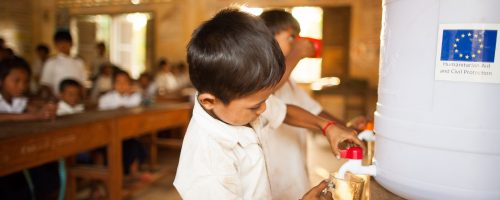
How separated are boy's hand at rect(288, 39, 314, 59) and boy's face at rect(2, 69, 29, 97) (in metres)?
2.52

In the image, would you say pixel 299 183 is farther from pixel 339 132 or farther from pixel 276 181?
pixel 339 132

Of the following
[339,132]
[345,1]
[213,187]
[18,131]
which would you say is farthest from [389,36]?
[345,1]

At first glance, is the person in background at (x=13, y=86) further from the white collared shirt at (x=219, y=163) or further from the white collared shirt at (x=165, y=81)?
the white collared shirt at (x=165, y=81)

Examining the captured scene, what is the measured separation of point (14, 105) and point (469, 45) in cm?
321

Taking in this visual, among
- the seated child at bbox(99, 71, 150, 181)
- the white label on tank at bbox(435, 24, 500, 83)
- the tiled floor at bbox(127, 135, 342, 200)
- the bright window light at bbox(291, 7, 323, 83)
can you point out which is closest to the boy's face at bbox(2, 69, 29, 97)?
the seated child at bbox(99, 71, 150, 181)

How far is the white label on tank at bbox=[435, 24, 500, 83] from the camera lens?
0.58m

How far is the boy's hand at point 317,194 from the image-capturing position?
799 mm

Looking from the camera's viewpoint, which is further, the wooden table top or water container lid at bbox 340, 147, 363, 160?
the wooden table top

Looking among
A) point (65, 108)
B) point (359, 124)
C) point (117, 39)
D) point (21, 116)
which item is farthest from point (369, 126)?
point (117, 39)

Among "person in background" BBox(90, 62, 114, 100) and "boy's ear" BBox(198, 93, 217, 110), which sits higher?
"boy's ear" BBox(198, 93, 217, 110)

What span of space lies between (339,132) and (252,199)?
275 millimetres

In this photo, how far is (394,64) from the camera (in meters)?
0.70

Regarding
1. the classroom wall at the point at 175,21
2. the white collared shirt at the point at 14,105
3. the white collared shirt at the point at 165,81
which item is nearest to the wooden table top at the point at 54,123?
the white collared shirt at the point at 14,105

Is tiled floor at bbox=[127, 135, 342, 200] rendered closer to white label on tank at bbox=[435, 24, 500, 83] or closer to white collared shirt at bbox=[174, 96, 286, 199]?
white collared shirt at bbox=[174, 96, 286, 199]
